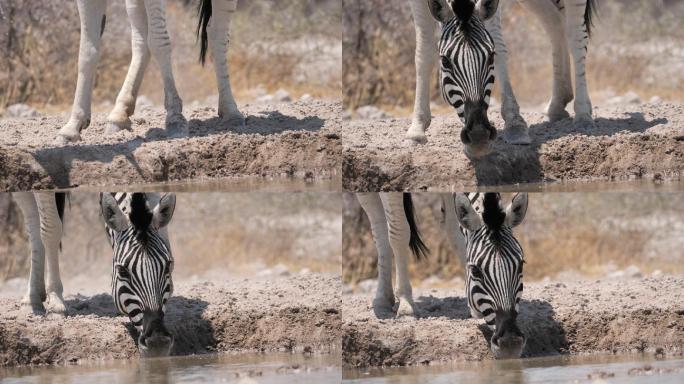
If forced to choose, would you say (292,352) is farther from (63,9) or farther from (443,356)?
(63,9)

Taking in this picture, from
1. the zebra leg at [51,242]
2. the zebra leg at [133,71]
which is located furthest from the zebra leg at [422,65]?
the zebra leg at [51,242]

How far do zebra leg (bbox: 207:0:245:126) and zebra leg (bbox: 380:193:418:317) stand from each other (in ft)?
3.29

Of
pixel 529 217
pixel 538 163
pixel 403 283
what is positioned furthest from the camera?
pixel 529 217

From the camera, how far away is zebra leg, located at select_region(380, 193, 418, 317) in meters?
9.91

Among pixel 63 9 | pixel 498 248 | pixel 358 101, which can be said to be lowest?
pixel 498 248

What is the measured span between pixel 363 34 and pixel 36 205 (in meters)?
2.22

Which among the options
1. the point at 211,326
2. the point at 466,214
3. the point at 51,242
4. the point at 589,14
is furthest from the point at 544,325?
the point at 51,242

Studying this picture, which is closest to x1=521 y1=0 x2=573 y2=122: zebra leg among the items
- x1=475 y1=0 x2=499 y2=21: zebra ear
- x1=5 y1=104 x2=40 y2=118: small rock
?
x1=475 y1=0 x2=499 y2=21: zebra ear

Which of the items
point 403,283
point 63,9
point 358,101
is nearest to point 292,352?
point 403,283

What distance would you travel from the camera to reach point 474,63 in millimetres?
9352

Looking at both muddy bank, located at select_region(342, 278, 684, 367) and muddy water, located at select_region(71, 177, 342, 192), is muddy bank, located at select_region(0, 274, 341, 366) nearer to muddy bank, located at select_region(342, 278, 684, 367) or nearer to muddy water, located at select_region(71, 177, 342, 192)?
muddy bank, located at select_region(342, 278, 684, 367)

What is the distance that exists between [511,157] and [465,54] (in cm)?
62

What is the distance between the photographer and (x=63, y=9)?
1038 cm

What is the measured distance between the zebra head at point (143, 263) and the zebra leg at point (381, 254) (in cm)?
114
